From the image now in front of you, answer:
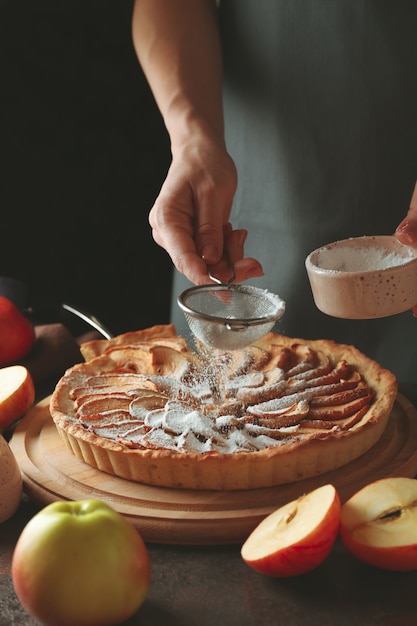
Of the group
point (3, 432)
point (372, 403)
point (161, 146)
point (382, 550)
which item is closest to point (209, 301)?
point (372, 403)

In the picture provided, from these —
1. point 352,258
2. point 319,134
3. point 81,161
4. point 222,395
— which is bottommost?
point 222,395

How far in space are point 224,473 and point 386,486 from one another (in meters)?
0.41

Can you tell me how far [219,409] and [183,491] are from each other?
1.16ft

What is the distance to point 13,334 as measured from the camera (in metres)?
2.74

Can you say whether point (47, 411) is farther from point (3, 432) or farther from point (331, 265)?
point (331, 265)

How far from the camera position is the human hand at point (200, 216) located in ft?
7.64

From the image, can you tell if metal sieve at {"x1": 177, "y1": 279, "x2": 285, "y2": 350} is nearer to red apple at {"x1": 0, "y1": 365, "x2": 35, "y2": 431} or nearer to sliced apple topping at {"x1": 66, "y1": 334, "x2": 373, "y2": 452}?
sliced apple topping at {"x1": 66, "y1": 334, "x2": 373, "y2": 452}

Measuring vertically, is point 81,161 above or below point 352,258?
below

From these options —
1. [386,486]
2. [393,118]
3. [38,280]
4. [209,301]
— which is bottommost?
[38,280]

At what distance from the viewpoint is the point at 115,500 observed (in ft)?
6.35

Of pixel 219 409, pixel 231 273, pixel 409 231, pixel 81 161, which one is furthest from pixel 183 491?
pixel 81 161

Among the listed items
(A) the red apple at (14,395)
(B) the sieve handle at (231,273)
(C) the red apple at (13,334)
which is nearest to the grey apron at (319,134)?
(B) the sieve handle at (231,273)

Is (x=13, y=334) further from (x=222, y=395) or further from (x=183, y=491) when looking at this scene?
(x=183, y=491)

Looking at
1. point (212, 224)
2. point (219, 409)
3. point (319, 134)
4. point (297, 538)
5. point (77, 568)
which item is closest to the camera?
point (77, 568)
